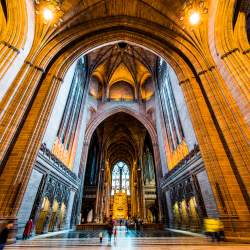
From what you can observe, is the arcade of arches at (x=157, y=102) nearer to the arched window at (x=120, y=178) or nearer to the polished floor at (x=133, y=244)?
the polished floor at (x=133, y=244)

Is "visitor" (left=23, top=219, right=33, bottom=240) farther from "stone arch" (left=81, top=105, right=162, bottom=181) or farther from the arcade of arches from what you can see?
"stone arch" (left=81, top=105, right=162, bottom=181)

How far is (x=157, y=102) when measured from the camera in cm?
1703

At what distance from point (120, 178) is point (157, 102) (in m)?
29.3

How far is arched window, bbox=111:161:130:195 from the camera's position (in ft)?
130

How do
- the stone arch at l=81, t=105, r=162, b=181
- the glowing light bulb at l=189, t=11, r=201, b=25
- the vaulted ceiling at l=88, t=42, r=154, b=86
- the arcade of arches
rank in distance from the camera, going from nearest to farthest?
the arcade of arches, the glowing light bulb at l=189, t=11, r=201, b=25, the stone arch at l=81, t=105, r=162, b=181, the vaulted ceiling at l=88, t=42, r=154, b=86

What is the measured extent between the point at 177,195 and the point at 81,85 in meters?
13.7

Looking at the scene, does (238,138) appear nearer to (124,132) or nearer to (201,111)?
(201,111)

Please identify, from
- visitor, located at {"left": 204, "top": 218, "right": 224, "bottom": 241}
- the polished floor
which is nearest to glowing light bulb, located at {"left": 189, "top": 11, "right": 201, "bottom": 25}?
visitor, located at {"left": 204, "top": 218, "right": 224, "bottom": 241}

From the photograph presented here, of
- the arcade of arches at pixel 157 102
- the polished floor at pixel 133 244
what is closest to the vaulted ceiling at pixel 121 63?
the arcade of arches at pixel 157 102

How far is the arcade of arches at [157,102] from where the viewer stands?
21.6 ft

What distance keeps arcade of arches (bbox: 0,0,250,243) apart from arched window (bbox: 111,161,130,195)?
25.7 m

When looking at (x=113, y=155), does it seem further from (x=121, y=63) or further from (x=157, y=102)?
(x=157, y=102)

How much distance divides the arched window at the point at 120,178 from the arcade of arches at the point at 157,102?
25.7m

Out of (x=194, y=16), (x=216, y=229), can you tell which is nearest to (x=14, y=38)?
(x=194, y=16)
